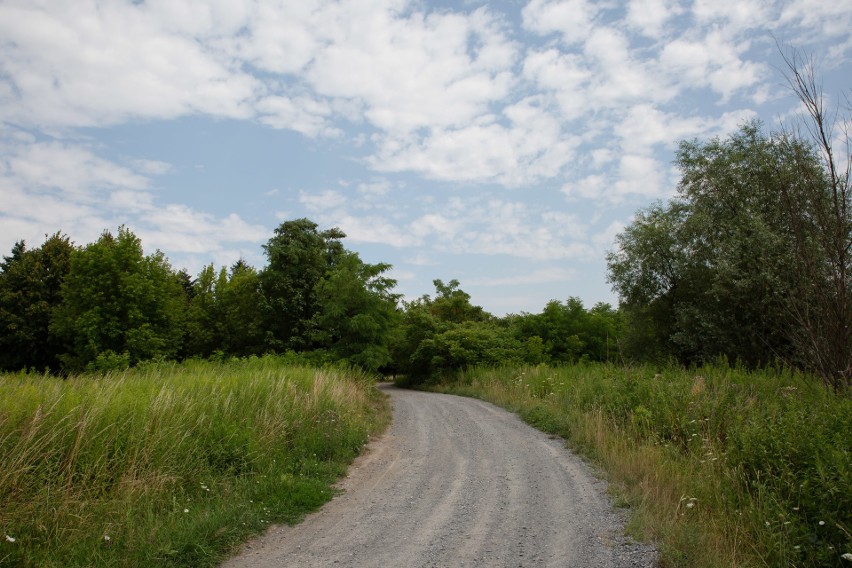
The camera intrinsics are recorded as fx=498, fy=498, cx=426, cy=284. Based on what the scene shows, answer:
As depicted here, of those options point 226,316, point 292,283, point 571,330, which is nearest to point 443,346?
point 571,330

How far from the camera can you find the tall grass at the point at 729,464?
4.62 m

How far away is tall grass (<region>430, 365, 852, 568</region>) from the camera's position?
4.62m

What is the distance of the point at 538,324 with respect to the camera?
36250mm

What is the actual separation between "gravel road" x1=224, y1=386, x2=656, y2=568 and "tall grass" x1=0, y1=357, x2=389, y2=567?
0.53 m

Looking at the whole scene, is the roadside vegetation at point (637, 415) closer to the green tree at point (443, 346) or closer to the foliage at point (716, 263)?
the foliage at point (716, 263)

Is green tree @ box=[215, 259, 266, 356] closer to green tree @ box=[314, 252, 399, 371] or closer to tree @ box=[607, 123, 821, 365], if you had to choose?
green tree @ box=[314, 252, 399, 371]

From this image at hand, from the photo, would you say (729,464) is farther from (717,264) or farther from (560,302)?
(560,302)

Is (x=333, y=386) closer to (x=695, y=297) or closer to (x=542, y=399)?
(x=542, y=399)

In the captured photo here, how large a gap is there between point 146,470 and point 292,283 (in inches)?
1194

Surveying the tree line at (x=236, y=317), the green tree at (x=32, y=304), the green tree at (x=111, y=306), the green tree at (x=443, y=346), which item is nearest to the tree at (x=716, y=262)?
the tree line at (x=236, y=317)

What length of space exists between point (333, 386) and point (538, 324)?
25574mm

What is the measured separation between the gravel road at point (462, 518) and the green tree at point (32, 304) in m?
38.2

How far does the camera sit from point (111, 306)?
33500 mm

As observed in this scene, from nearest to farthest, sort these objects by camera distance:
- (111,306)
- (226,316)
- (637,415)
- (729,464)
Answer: (729,464) → (637,415) → (111,306) → (226,316)
